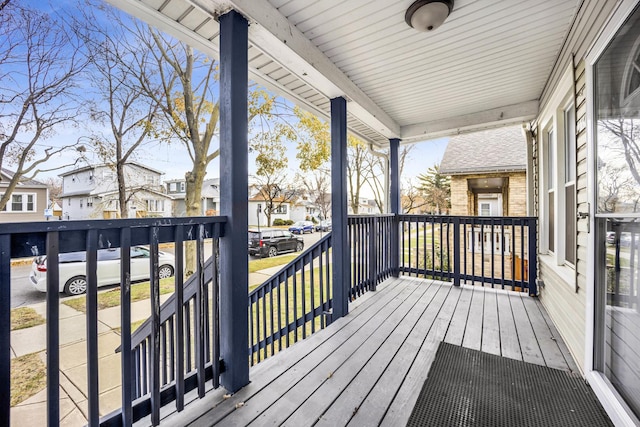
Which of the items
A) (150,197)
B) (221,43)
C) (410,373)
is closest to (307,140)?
(150,197)

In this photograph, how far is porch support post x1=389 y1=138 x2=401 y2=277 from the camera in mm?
4676

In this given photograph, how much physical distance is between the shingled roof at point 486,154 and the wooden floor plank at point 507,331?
19.2ft

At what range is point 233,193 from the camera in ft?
5.60

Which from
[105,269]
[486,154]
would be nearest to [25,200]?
[105,269]

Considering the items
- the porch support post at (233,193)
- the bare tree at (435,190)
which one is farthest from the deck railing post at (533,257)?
the bare tree at (435,190)

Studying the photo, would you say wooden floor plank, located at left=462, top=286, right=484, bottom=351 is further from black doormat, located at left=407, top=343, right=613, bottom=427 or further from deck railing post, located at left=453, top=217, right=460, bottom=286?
deck railing post, located at left=453, top=217, right=460, bottom=286

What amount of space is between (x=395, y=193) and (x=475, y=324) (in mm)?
2541

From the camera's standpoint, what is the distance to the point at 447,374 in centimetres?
197

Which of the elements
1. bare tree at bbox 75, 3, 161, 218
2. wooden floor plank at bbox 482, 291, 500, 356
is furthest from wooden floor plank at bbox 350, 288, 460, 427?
bare tree at bbox 75, 3, 161, 218

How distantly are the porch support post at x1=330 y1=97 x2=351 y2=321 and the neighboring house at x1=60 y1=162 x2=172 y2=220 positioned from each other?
6.49 ft

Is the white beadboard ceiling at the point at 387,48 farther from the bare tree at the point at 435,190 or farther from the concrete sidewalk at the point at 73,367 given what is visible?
the bare tree at the point at 435,190

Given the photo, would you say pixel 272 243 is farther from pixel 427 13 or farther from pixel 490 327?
pixel 427 13

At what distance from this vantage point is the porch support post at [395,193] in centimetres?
468

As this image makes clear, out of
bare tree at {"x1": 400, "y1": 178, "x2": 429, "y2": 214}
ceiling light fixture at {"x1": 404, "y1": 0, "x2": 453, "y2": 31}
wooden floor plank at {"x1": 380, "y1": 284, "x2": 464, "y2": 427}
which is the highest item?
ceiling light fixture at {"x1": 404, "y1": 0, "x2": 453, "y2": 31}
